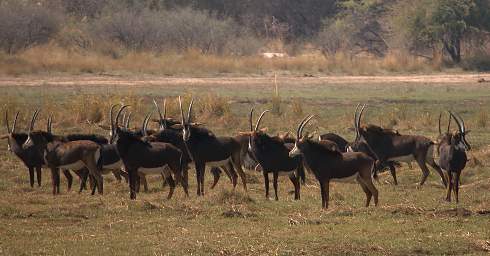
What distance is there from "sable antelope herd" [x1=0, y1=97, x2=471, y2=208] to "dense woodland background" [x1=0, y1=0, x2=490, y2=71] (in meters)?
27.2

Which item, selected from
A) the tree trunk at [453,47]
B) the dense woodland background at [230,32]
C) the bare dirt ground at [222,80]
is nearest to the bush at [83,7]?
the dense woodland background at [230,32]

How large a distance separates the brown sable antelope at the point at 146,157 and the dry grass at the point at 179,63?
85.2 ft

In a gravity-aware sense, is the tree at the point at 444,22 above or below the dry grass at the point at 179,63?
above

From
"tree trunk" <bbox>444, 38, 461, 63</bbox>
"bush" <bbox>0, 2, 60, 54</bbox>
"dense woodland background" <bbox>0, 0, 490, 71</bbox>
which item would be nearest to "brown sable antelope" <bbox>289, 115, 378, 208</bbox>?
"dense woodland background" <bbox>0, 0, 490, 71</bbox>

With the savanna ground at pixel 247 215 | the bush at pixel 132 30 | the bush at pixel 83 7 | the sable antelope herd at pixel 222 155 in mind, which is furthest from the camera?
the bush at pixel 83 7

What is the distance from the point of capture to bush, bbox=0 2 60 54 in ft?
160

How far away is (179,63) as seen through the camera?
47031mm

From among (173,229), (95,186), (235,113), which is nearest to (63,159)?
(95,186)

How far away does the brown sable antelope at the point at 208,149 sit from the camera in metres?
18.7

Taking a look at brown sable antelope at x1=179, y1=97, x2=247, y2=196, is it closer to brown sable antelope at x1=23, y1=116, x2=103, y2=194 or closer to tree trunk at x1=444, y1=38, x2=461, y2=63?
brown sable antelope at x1=23, y1=116, x2=103, y2=194

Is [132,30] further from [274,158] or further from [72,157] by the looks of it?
[274,158]

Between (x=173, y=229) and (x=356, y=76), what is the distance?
1317 inches

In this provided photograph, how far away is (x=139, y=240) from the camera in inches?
515

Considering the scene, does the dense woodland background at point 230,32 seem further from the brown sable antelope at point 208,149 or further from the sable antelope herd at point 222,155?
the brown sable antelope at point 208,149
